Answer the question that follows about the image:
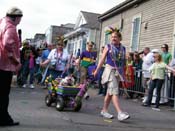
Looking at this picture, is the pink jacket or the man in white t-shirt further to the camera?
the man in white t-shirt

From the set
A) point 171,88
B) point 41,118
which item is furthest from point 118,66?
point 171,88

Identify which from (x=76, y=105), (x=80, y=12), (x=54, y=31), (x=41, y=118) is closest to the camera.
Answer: (x=41, y=118)

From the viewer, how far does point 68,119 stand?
8.07m

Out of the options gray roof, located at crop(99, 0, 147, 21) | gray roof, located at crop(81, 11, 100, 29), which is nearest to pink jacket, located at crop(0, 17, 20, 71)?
gray roof, located at crop(99, 0, 147, 21)

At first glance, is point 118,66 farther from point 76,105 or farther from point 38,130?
point 38,130

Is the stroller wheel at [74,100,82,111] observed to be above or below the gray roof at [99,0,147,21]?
below

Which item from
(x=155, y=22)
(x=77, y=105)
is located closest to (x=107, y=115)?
(x=77, y=105)

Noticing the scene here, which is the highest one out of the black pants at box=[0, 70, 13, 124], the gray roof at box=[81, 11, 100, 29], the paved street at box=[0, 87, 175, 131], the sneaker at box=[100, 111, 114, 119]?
the gray roof at box=[81, 11, 100, 29]

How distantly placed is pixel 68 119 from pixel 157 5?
11.4 metres

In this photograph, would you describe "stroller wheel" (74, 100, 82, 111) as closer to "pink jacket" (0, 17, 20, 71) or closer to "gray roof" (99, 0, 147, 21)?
"pink jacket" (0, 17, 20, 71)

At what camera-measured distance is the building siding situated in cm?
1670

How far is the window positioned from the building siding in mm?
333

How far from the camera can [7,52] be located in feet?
21.9

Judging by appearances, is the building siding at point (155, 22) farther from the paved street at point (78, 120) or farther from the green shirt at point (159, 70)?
the paved street at point (78, 120)
